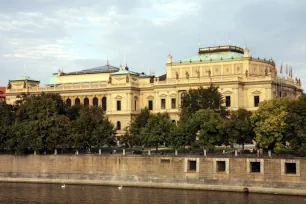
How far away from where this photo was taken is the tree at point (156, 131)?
74.6m

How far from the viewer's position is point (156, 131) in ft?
246

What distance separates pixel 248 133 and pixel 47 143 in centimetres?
2613

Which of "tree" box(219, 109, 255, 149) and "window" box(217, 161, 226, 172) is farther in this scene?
"tree" box(219, 109, 255, 149)

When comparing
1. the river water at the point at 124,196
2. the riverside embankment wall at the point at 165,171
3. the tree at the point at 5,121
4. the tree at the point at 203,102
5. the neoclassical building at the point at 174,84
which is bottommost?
the river water at the point at 124,196

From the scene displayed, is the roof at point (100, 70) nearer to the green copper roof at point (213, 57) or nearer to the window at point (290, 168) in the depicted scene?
the green copper roof at point (213, 57)

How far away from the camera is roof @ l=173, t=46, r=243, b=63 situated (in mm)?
99625

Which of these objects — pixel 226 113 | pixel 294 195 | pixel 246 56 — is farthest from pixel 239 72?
pixel 294 195

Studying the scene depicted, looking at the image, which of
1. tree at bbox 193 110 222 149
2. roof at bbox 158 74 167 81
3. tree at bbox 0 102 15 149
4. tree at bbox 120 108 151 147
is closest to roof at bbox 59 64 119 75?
roof at bbox 158 74 167 81

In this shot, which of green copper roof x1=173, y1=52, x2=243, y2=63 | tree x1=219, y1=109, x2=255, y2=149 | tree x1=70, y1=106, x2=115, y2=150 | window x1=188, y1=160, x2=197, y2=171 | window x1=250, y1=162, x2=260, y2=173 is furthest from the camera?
green copper roof x1=173, y1=52, x2=243, y2=63

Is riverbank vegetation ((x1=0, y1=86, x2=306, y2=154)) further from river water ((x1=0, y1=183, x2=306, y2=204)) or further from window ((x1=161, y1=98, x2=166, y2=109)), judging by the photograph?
window ((x1=161, y1=98, x2=166, y2=109))

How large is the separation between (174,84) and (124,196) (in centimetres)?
4046

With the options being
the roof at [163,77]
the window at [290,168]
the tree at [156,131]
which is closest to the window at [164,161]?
the tree at [156,131]

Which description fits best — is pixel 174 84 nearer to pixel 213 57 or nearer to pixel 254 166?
pixel 213 57

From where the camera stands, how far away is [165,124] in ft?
250
